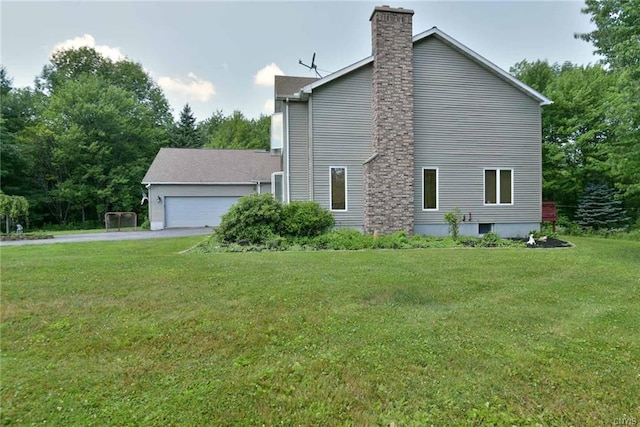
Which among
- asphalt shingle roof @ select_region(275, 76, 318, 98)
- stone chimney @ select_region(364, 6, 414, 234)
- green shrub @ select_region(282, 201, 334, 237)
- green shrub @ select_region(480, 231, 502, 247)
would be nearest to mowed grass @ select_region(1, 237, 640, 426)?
green shrub @ select_region(480, 231, 502, 247)

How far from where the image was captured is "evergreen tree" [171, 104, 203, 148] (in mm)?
35156

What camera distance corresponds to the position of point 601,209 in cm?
1716

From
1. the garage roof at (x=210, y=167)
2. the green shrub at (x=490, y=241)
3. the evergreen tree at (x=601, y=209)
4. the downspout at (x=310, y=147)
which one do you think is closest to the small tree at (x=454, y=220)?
the green shrub at (x=490, y=241)

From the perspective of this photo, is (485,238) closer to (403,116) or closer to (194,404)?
(403,116)

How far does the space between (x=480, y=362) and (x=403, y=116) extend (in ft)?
32.4

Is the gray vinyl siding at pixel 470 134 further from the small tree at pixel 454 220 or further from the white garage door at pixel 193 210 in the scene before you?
the white garage door at pixel 193 210

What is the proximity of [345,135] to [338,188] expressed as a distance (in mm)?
1920

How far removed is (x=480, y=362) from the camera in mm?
3014

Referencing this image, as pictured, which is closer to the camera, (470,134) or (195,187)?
(470,134)

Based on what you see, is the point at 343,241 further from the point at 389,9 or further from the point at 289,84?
the point at 289,84

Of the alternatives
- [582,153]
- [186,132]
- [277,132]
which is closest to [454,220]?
[277,132]

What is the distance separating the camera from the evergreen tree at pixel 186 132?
35.2 m

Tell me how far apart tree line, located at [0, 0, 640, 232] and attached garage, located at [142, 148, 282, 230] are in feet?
23.5

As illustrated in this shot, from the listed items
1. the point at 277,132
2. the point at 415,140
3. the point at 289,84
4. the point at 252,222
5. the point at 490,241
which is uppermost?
the point at 289,84
